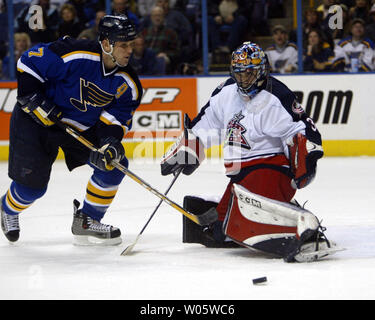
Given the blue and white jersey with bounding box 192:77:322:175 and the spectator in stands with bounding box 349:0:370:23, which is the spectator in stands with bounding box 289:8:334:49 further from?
the blue and white jersey with bounding box 192:77:322:175

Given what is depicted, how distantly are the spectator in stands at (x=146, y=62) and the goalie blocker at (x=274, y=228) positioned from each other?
3.79m

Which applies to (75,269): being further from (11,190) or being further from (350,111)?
(350,111)

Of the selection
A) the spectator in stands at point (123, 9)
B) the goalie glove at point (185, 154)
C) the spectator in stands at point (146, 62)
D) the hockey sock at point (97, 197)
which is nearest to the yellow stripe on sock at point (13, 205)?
the hockey sock at point (97, 197)

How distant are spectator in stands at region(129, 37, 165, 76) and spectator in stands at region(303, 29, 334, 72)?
1.23 meters

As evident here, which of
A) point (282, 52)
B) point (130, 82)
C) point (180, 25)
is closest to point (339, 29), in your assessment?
point (282, 52)

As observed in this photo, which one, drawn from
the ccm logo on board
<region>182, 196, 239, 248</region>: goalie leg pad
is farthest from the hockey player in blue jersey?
the ccm logo on board

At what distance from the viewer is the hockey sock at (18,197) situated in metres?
3.83

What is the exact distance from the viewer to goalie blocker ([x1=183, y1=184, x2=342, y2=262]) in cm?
329

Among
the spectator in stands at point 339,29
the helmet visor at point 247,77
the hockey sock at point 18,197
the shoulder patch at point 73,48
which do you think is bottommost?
the hockey sock at point 18,197

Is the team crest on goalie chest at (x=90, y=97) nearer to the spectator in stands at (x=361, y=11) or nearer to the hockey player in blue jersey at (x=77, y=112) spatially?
the hockey player in blue jersey at (x=77, y=112)

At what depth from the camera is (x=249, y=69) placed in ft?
11.4

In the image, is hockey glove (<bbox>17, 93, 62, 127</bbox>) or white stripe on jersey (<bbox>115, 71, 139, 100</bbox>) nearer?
hockey glove (<bbox>17, 93, 62, 127</bbox>)

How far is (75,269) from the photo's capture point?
331 centimetres
